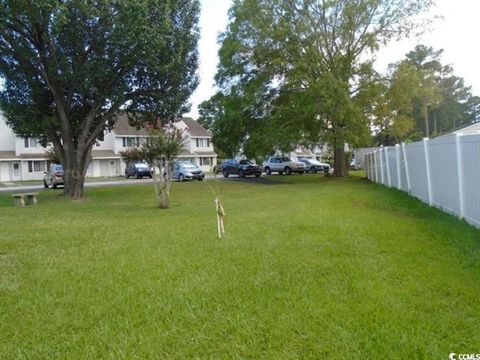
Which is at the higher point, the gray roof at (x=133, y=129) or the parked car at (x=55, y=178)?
the gray roof at (x=133, y=129)

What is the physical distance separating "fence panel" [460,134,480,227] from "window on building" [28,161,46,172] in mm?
45322

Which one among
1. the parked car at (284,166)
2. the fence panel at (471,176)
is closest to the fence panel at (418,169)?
the fence panel at (471,176)

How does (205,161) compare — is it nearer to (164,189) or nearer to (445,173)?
(164,189)

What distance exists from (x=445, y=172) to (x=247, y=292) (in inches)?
258

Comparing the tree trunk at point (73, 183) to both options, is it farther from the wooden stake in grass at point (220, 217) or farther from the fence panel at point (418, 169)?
the fence panel at point (418, 169)

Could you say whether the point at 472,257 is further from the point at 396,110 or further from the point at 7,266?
the point at 396,110

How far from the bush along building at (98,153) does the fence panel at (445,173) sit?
31083 millimetres

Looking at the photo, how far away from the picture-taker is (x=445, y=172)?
29.9ft

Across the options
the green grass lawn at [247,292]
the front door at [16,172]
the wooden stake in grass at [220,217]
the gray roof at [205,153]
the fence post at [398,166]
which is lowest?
the green grass lawn at [247,292]

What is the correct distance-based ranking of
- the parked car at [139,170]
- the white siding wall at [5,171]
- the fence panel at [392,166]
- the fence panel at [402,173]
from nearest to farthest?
the fence panel at [402,173] → the fence panel at [392,166] → the parked car at [139,170] → the white siding wall at [5,171]

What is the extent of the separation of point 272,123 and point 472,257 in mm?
18138

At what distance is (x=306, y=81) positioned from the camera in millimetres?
23578

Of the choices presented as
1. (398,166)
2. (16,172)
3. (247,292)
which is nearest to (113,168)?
(16,172)

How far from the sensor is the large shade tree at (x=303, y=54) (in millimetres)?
22594
